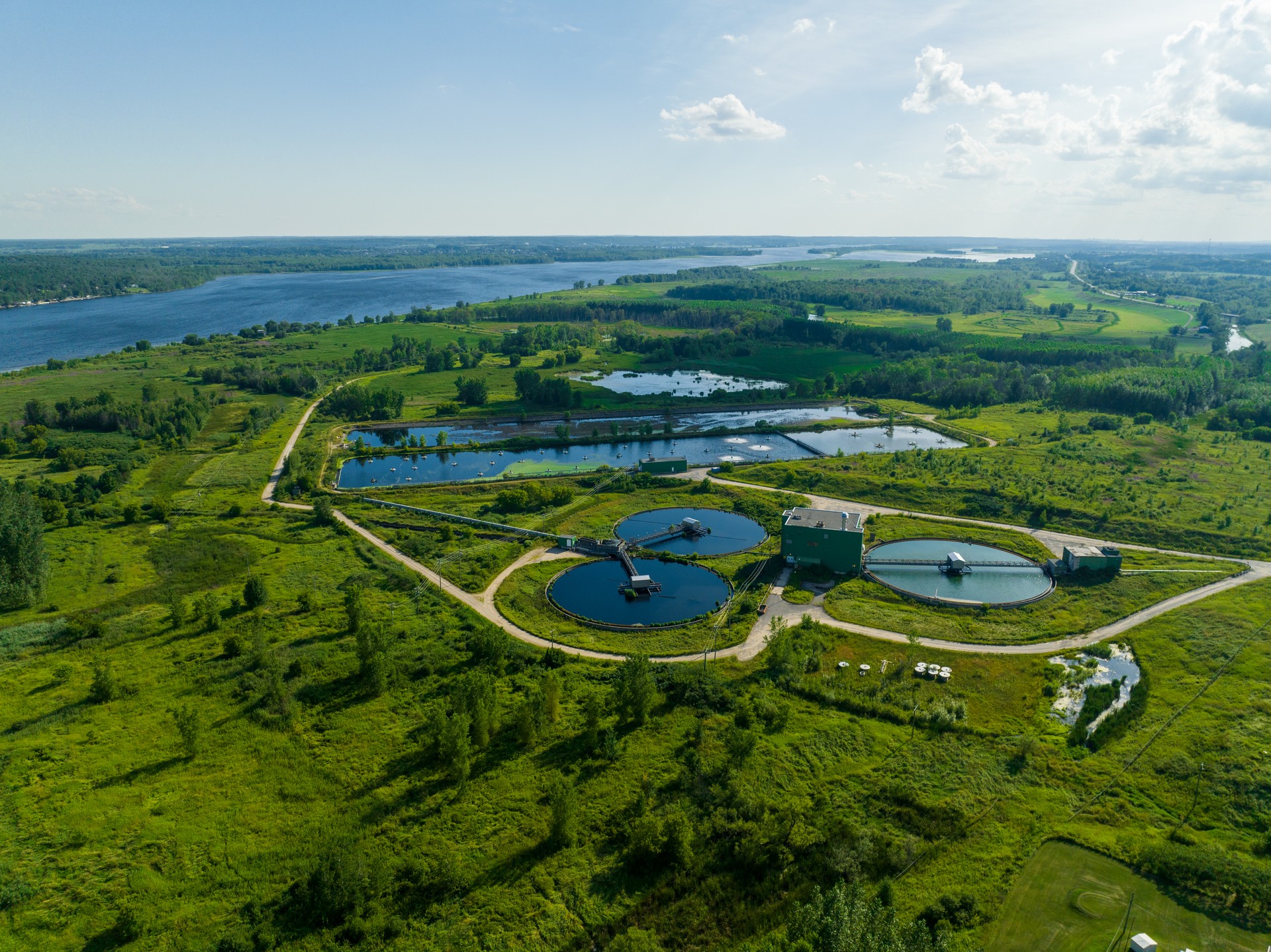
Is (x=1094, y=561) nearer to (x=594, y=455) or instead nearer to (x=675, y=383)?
(x=594, y=455)

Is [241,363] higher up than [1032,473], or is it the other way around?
[241,363]

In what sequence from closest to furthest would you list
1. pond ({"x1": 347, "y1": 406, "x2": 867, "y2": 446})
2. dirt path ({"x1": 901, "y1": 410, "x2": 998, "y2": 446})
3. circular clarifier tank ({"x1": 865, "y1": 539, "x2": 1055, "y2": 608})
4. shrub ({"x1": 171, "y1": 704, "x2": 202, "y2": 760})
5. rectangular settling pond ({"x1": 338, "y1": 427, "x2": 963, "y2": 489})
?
1. shrub ({"x1": 171, "y1": 704, "x2": 202, "y2": 760})
2. circular clarifier tank ({"x1": 865, "y1": 539, "x2": 1055, "y2": 608})
3. rectangular settling pond ({"x1": 338, "y1": 427, "x2": 963, "y2": 489})
4. dirt path ({"x1": 901, "y1": 410, "x2": 998, "y2": 446})
5. pond ({"x1": 347, "y1": 406, "x2": 867, "y2": 446})

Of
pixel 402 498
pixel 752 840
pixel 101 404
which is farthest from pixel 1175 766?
pixel 101 404

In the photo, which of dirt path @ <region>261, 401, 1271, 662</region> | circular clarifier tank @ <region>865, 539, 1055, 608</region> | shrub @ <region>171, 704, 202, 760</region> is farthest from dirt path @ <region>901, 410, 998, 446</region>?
shrub @ <region>171, 704, 202, 760</region>

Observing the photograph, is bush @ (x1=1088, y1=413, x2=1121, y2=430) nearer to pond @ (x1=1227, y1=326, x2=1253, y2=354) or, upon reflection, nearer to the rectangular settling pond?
the rectangular settling pond

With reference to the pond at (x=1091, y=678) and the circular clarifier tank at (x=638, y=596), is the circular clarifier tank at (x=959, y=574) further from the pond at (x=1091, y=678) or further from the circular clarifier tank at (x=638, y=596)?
the circular clarifier tank at (x=638, y=596)

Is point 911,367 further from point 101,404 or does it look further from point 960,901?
point 101,404

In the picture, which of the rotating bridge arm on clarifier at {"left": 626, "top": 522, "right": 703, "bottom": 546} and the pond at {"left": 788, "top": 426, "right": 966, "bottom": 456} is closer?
the rotating bridge arm on clarifier at {"left": 626, "top": 522, "right": 703, "bottom": 546}
